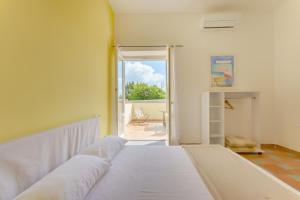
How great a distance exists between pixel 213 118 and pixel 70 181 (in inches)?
137

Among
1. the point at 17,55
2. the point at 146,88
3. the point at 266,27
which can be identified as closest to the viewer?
the point at 17,55

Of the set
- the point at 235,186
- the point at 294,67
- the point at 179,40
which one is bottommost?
the point at 235,186

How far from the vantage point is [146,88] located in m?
9.02

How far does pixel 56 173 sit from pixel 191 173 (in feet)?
2.67

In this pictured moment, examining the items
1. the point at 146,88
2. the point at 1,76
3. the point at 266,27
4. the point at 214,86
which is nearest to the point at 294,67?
the point at 266,27

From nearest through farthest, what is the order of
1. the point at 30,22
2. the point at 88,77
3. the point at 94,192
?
the point at 94,192 < the point at 30,22 < the point at 88,77

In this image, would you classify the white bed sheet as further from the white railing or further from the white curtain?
the white railing

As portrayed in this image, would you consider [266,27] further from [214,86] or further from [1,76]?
[1,76]

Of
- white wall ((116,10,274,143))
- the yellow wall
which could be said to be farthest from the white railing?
the yellow wall

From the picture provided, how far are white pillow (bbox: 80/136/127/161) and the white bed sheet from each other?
0.23 feet

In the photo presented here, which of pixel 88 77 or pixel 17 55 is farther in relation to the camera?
pixel 88 77

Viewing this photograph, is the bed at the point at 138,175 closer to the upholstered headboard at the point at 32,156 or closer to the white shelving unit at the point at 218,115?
the upholstered headboard at the point at 32,156

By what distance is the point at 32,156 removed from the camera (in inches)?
48.9

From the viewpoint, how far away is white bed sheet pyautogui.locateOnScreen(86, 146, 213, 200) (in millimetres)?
1088
